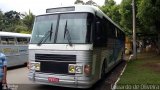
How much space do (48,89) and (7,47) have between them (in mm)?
8435

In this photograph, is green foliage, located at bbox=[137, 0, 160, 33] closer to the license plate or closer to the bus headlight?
the bus headlight

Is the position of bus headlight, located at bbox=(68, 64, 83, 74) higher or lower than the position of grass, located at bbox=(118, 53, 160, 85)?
higher

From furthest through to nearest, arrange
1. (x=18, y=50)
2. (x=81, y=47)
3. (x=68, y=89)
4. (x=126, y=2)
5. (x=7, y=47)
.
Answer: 1. (x=126, y=2)
2. (x=18, y=50)
3. (x=7, y=47)
4. (x=68, y=89)
5. (x=81, y=47)

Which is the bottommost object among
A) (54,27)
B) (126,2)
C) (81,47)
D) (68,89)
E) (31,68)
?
(68,89)

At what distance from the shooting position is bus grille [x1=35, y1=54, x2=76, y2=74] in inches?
399

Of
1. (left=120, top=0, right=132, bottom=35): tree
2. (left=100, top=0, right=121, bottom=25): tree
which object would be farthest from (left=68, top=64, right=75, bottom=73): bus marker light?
(left=100, top=0, right=121, bottom=25): tree

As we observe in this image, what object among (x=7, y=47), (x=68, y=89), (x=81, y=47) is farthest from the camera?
(x=7, y=47)

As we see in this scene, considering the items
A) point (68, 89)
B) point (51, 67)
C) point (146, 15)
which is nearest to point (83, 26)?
point (51, 67)

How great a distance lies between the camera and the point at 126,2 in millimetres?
34344

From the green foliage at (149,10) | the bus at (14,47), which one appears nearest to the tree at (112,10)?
the green foliage at (149,10)

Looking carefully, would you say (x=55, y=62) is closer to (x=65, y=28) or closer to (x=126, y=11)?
(x=65, y=28)

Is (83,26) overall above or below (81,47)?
above

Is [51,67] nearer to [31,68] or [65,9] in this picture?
[31,68]

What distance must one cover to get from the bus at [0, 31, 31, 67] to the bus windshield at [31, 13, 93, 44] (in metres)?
7.95
